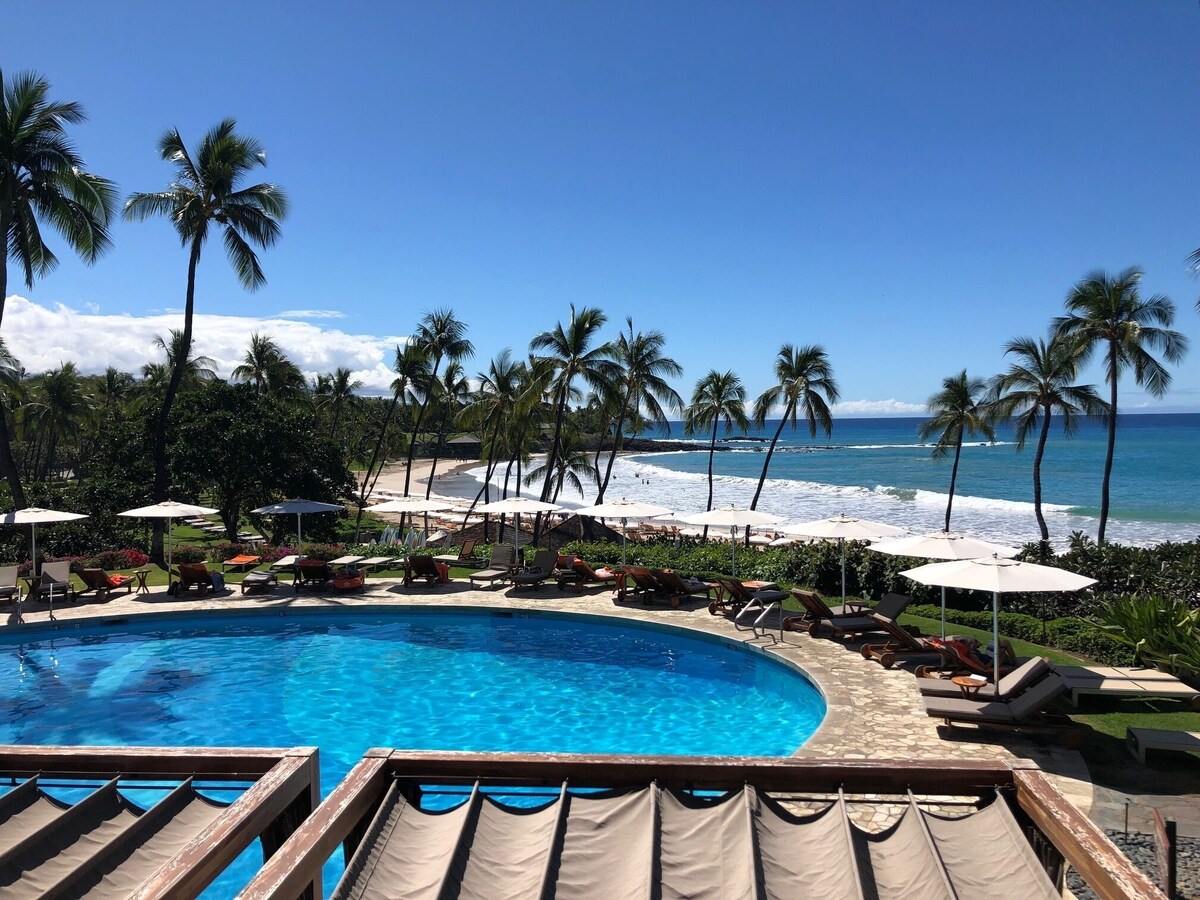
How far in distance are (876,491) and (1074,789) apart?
197 feet

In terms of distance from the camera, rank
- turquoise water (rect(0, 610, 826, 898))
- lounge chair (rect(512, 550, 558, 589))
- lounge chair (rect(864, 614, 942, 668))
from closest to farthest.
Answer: turquoise water (rect(0, 610, 826, 898))
lounge chair (rect(864, 614, 942, 668))
lounge chair (rect(512, 550, 558, 589))

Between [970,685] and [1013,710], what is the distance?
2.13 feet

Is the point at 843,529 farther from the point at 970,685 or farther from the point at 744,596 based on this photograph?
the point at 970,685

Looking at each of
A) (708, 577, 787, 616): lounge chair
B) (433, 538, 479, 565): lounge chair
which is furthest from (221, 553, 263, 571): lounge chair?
(708, 577, 787, 616): lounge chair

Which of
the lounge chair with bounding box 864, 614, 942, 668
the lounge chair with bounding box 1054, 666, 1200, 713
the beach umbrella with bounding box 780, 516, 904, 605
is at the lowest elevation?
the lounge chair with bounding box 864, 614, 942, 668

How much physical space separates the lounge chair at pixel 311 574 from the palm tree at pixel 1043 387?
22.8 meters

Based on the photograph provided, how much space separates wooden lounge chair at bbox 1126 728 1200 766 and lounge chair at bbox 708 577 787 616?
7.33m

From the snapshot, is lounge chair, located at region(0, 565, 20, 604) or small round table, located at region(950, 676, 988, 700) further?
lounge chair, located at region(0, 565, 20, 604)

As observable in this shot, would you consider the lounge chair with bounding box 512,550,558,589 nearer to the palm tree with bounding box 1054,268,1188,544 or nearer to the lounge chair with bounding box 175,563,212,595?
the lounge chair with bounding box 175,563,212,595

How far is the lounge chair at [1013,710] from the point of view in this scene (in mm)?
8898

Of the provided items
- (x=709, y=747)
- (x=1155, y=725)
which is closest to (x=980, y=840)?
(x=709, y=747)

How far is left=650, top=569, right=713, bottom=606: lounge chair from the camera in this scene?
673 inches

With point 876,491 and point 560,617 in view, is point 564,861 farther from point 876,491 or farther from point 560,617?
point 876,491

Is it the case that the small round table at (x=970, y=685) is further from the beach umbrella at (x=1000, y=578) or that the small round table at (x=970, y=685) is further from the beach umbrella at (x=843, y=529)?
the beach umbrella at (x=843, y=529)
